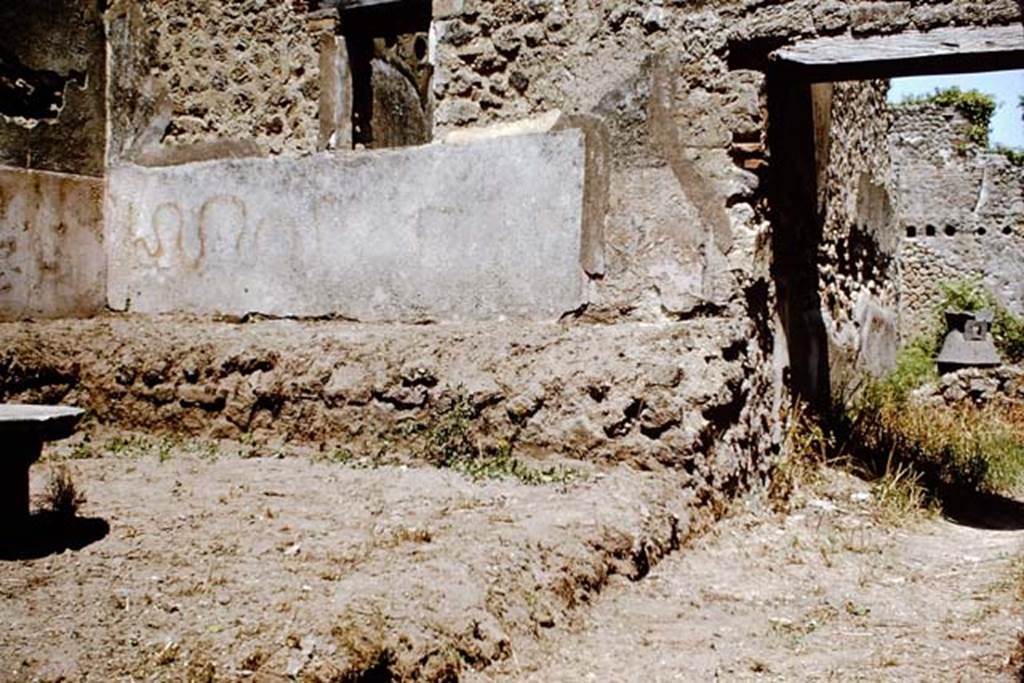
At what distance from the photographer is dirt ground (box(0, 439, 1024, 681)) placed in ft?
7.66

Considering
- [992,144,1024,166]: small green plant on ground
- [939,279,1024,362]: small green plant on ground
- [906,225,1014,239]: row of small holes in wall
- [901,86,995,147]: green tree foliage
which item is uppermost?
[901,86,995,147]: green tree foliage

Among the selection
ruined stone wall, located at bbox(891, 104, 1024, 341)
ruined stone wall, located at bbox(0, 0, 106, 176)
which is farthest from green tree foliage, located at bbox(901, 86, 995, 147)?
ruined stone wall, located at bbox(0, 0, 106, 176)

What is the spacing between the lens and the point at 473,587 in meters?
2.85

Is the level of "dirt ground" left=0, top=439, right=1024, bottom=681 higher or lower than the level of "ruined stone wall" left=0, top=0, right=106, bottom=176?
lower

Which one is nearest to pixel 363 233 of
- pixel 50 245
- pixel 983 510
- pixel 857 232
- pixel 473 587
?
pixel 50 245

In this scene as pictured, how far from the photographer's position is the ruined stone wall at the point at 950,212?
16062mm

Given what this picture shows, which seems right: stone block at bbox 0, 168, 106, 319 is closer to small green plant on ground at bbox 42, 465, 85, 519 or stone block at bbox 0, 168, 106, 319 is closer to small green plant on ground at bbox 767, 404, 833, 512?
small green plant on ground at bbox 42, 465, 85, 519

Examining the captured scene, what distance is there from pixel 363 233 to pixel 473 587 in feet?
10.2

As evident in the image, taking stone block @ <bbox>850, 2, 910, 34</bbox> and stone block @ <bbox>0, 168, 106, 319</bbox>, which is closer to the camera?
stone block @ <bbox>850, 2, 910, 34</bbox>

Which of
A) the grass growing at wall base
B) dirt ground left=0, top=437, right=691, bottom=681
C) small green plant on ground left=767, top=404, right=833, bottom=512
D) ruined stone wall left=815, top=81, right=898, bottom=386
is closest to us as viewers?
dirt ground left=0, top=437, right=691, bottom=681

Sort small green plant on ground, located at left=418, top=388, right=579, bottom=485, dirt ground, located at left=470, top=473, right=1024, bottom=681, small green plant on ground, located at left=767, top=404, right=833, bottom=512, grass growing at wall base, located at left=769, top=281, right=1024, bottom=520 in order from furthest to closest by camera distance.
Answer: grass growing at wall base, located at left=769, top=281, right=1024, bottom=520
small green plant on ground, located at left=767, top=404, right=833, bottom=512
small green plant on ground, located at left=418, top=388, right=579, bottom=485
dirt ground, located at left=470, top=473, right=1024, bottom=681

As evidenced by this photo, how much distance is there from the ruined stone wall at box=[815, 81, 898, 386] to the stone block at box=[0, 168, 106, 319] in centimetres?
495

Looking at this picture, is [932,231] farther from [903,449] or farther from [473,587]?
[473,587]

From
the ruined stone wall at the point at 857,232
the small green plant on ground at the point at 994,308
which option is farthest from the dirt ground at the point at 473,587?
the small green plant on ground at the point at 994,308
